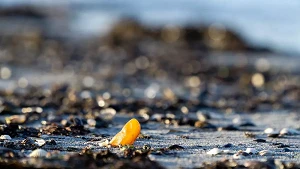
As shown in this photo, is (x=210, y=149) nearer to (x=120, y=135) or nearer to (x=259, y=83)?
(x=120, y=135)

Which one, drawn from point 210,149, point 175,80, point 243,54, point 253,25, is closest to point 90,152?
point 210,149

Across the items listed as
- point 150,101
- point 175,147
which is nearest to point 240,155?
point 175,147

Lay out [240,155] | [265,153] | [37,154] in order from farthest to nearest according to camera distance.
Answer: [265,153] → [240,155] → [37,154]

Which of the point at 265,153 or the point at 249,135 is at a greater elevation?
the point at 249,135

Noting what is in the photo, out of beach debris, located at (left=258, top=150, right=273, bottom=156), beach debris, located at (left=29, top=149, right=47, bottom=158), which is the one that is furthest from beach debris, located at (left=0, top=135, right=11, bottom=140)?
beach debris, located at (left=258, top=150, right=273, bottom=156)

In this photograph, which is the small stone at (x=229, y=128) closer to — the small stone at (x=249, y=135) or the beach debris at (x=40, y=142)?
the small stone at (x=249, y=135)

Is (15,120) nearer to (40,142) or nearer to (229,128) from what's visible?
(40,142)
